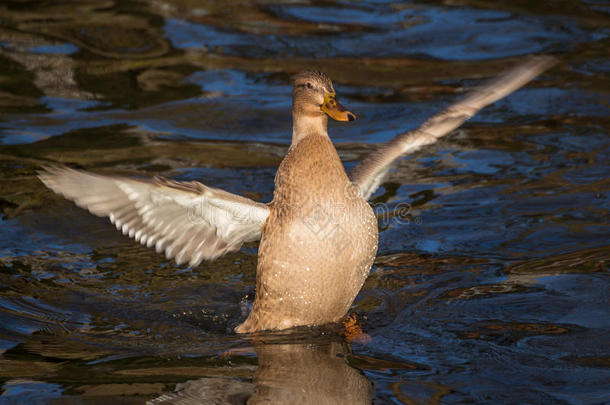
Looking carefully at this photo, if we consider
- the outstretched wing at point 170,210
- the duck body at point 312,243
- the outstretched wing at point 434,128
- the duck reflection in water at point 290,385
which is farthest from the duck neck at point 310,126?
the duck reflection in water at point 290,385

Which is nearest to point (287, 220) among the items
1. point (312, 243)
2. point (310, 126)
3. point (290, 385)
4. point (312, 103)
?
point (312, 243)

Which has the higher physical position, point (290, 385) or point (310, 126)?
point (310, 126)

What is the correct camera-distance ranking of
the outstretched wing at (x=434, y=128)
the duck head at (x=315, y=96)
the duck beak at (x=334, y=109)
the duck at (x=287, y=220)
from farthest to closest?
the outstretched wing at (x=434, y=128), the duck head at (x=315, y=96), the duck beak at (x=334, y=109), the duck at (x=287, y=220)

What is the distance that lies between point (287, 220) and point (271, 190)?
104 inches

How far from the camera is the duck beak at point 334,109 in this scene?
229 inches

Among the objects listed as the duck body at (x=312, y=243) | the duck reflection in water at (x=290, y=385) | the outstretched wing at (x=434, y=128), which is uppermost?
the outstretched wing at (x=434, y=128)

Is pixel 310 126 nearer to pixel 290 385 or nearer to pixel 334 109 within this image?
pixel 334 109

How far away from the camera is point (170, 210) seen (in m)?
5.65

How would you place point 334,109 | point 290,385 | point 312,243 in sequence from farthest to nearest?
point 334,109 → point 312,243 → point 290,385

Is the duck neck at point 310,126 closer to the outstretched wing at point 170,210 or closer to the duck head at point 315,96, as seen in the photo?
the duck head at point 315,96

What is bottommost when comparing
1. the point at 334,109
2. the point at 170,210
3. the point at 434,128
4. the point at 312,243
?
the point at 312,243

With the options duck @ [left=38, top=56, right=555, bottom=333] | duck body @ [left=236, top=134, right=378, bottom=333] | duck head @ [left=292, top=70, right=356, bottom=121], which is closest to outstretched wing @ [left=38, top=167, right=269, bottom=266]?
duck @ [left=38, top=56, right=555, bottom=333]

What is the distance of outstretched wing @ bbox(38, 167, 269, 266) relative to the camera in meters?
5.32

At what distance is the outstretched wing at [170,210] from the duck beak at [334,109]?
2.40 ft
